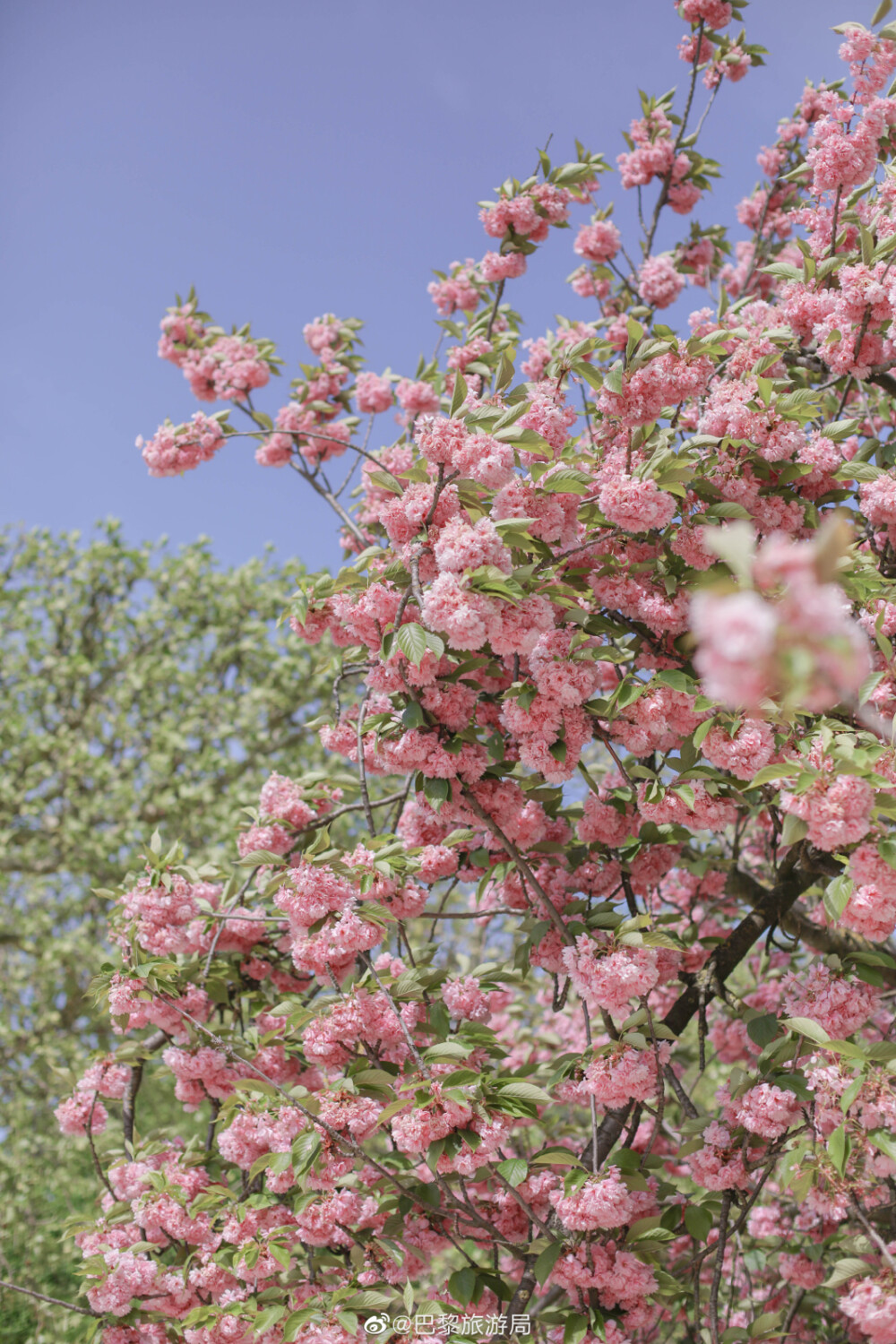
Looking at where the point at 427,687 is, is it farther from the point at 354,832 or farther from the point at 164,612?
the point at 164,612

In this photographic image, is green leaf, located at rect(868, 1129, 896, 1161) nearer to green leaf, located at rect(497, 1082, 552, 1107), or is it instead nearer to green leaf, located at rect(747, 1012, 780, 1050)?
green leaf, located at rect(747, 1012, 780, 1050)

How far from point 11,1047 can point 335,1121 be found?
19.6 ft

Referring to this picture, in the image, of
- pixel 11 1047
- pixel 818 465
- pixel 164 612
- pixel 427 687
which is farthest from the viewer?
pixel 164 612

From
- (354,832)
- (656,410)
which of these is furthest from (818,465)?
(354,832)

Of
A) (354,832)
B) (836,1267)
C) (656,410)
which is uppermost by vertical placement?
(354,832)

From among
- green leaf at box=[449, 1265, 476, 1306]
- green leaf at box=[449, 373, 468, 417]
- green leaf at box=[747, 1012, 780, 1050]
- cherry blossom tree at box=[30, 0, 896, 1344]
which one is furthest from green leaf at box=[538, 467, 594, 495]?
green leaf at box=[449, 1265, 476, 1306]

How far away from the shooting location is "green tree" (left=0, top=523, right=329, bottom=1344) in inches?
258

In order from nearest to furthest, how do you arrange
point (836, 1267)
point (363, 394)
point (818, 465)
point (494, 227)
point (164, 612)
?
point (836, 1267), point (818, 465), point (494, 227), point (363, 394), point (164, 612)

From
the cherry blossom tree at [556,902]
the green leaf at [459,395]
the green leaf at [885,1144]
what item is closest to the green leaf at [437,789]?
the cherry blossom tree at [556,902]

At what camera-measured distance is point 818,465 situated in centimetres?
251

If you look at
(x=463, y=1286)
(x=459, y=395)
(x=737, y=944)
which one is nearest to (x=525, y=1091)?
(x=463, y=1286)

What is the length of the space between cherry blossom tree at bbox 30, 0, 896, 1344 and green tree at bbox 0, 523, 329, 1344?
136 inches

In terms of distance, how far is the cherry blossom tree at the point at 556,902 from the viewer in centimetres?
198

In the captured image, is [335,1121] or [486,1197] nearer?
[335,1121]
